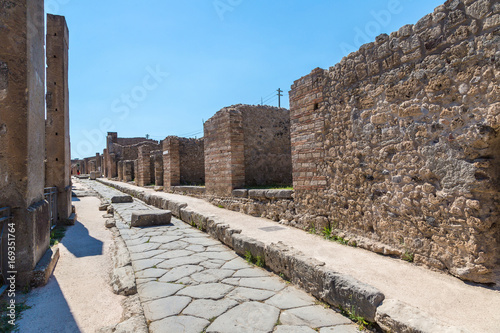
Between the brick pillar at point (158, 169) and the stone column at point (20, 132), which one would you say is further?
the brick pillar at point (158, 169)

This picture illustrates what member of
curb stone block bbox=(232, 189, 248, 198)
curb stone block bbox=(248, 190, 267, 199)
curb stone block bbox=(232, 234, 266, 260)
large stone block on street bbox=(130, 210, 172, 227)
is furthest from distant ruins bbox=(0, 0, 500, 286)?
curb stone block bbox=(232, 189, 248, 198)

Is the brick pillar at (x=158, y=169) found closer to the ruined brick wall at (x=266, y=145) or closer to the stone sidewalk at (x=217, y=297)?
the ruined brick wall at (x=266, y=145)

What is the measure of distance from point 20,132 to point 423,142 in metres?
4.67

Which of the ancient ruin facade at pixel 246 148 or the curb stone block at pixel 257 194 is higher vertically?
the ancient ruin facade at pixel 246 148

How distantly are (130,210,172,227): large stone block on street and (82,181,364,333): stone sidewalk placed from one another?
197 cm

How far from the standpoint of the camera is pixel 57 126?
682cm

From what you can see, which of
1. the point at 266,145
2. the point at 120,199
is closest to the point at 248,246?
the point at 266,145

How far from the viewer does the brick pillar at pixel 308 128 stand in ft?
17.4

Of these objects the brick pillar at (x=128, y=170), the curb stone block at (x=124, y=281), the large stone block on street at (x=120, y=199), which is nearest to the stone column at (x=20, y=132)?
the curb stone block at (x=124, y=281)

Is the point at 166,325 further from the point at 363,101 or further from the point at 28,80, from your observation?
the point at 363,101

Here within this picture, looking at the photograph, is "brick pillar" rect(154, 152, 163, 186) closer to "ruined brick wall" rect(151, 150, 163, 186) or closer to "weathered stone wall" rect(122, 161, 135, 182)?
"ruined brick wall" rect(151, 150, 163, 186)

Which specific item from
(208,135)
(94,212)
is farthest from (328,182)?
(94,212)

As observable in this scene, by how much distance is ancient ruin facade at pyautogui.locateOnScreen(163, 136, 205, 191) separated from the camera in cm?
1334

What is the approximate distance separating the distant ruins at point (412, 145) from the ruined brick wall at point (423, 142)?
0.4 inches
